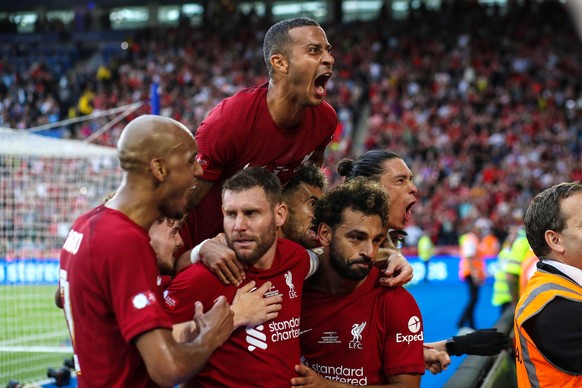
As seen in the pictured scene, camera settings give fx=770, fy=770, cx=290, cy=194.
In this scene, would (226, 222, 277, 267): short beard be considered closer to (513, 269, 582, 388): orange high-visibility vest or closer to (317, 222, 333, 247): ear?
(317, 222, 333, 247): ear

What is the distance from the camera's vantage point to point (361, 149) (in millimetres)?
27141

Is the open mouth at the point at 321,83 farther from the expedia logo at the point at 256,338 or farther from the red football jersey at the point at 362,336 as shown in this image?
the expedia logo at the point at 256,338

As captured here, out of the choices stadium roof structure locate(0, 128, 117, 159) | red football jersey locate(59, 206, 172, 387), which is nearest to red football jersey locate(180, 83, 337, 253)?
red football jersey locate(59, 206, 172, 387)

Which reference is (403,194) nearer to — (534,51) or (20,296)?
(20,296)

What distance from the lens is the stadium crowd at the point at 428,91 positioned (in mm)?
23844

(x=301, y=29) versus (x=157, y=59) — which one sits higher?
(x=301, y=29)

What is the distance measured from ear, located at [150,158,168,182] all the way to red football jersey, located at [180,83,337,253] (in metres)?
1.26

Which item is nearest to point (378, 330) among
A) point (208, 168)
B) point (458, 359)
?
point (208, 168)

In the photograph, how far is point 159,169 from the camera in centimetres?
293

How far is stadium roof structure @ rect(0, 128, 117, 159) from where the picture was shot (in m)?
10.5

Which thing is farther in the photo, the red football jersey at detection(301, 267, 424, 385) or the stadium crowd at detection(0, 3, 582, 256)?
the stadium crowd at detection(0, 3, 582, 256)

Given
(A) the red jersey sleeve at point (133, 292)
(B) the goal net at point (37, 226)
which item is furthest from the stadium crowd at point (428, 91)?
(A) the red jersey sleeve at point (133, 292)

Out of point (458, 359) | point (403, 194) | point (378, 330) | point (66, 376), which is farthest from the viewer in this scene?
point (458, 359)

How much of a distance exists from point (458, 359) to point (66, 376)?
5.21m
